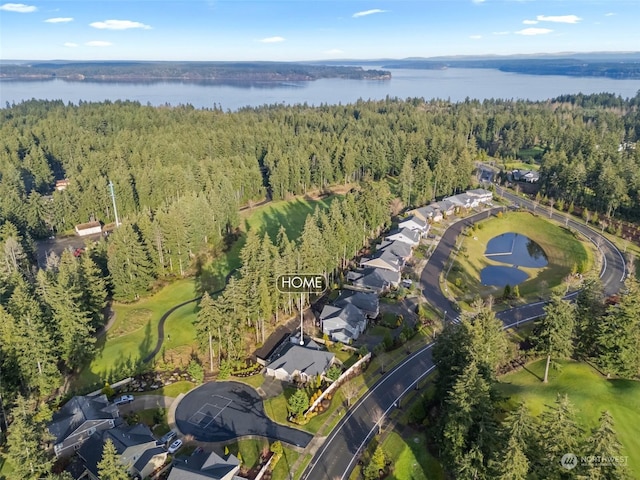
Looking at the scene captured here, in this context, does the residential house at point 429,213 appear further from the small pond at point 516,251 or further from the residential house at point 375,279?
the residential house at point 375,279

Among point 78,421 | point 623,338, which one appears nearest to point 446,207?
point 623,338

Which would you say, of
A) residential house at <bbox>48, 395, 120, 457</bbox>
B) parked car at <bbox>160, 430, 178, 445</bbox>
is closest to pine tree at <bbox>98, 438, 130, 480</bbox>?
parked car at <bbox>160, 430, 178, 445</bbox>

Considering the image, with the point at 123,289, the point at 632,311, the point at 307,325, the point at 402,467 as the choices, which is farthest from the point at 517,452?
the point at 123,289

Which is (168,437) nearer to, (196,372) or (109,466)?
(196,372)

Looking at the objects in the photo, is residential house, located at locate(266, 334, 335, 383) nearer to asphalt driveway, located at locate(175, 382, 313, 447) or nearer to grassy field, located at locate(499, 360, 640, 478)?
asphalt driveway, located at locate(175, 382, 313, 447)

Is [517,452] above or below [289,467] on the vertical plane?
above

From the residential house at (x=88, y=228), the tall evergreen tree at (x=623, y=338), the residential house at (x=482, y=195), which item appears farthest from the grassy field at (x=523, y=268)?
the residential house at (x=88, y=228)

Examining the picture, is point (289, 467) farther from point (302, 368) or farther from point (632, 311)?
point (632, 311)
